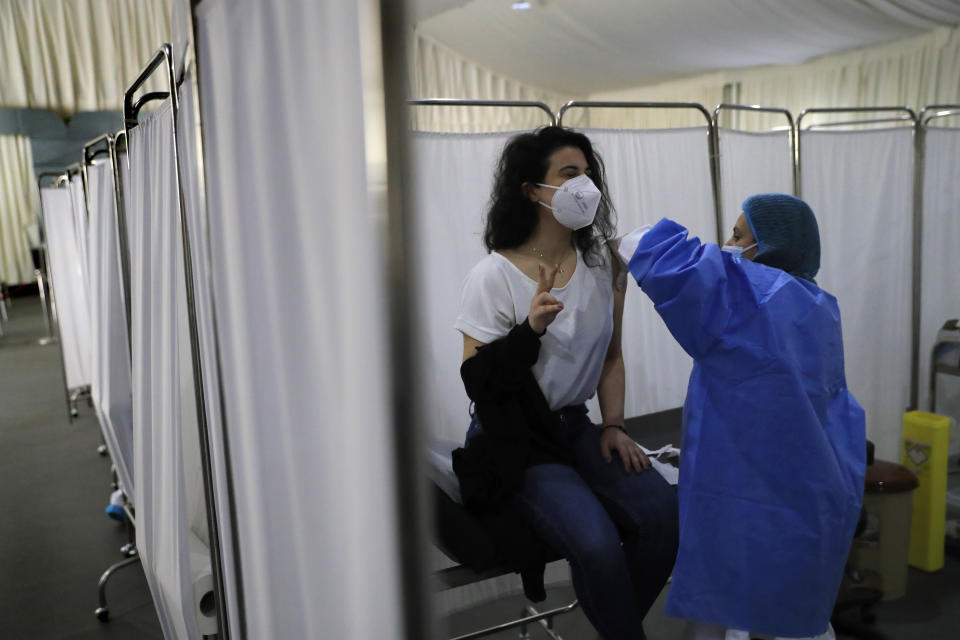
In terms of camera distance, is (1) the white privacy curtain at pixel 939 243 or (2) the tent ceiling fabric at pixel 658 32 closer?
(1) the white privacy curtain at pixel 939 243

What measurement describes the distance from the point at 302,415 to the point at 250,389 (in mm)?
163

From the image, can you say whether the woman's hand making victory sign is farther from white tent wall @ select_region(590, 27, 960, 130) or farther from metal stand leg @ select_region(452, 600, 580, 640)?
white tent wall @ select_region(590, 27, 960, 130)

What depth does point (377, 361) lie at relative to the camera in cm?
72

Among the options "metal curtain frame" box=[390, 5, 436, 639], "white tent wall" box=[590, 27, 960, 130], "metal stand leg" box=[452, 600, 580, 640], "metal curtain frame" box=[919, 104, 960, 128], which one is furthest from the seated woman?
"white tent wall" box=[590, 27, 960, 130]

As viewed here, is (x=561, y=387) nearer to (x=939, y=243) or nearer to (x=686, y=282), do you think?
(x=686, y=282)

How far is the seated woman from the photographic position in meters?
1.75

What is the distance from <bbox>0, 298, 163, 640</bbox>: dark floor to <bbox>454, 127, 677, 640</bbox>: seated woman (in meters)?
1.74

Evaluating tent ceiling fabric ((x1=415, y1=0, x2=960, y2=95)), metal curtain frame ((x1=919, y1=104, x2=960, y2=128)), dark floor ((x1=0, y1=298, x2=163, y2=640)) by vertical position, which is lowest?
dark floor ((x1=0, y1=298, x2=163, y2=640))

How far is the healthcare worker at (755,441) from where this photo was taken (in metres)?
1.71

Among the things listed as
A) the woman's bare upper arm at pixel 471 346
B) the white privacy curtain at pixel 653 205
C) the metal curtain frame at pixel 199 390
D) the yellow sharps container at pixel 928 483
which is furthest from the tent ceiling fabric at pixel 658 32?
the metal curtain frame at pixel 199 390

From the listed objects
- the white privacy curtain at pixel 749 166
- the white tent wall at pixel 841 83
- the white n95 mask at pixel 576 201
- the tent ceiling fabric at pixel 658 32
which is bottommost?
the white n95 mask at pixel 576 201

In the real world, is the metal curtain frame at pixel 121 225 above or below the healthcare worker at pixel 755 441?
above

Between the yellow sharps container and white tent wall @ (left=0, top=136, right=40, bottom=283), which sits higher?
white tent wall @ (left=0, top=136, right=40, bottom=283)

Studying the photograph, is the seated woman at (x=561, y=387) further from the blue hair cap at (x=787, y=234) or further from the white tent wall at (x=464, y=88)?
the white tent wall at (x=464, y=88)
